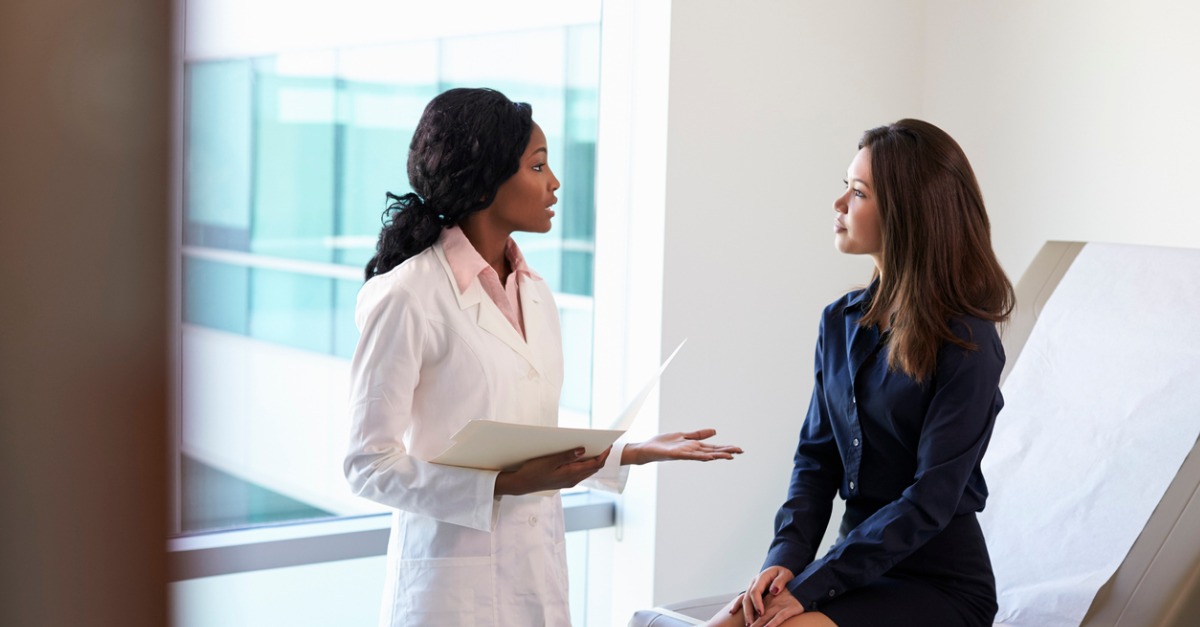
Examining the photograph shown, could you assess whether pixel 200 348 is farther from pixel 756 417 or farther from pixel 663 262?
pixel 756 417

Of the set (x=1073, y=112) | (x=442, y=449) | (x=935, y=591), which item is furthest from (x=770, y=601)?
(x=1073, y=112)

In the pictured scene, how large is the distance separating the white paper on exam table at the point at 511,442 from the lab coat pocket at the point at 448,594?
15 cm

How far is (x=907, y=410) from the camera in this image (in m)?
1.76

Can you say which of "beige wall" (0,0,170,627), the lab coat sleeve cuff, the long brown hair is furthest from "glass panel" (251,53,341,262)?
"beige wall" (0,0,170,627)

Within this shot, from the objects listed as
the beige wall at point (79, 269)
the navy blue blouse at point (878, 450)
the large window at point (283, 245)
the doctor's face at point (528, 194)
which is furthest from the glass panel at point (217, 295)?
the beige wall at point (79, 269)

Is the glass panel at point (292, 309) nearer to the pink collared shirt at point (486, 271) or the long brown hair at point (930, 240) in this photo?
the pink collared shirt at point (486, 271)

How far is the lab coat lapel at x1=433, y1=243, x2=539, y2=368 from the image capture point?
1.58 metres

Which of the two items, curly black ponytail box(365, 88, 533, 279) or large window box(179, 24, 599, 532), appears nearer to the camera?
curly black ponytail box(365, 88, 533, 279)

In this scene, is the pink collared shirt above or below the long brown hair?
below

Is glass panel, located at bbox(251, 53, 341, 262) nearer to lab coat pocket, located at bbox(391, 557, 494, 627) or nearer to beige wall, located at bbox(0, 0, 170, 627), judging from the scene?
lab coat pocket, located at bbox(391, 557, 494, 627)

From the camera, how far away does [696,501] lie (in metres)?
3.01

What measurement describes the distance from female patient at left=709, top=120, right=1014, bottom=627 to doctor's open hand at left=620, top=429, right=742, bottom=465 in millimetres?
269

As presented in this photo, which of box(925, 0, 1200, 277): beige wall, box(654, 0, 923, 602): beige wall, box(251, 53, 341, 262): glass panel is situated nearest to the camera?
box(251, 53, 341, 262): glass panel

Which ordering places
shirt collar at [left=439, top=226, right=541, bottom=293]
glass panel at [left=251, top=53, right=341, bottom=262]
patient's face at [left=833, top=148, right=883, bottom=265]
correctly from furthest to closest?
glass panel at [left=251, top=53, right=341, bottom=262]
patient's face at [left=833, top=148, right=883, bottom=265]
shirt collar at [left=439, top=226, right=541, bottom=293]
